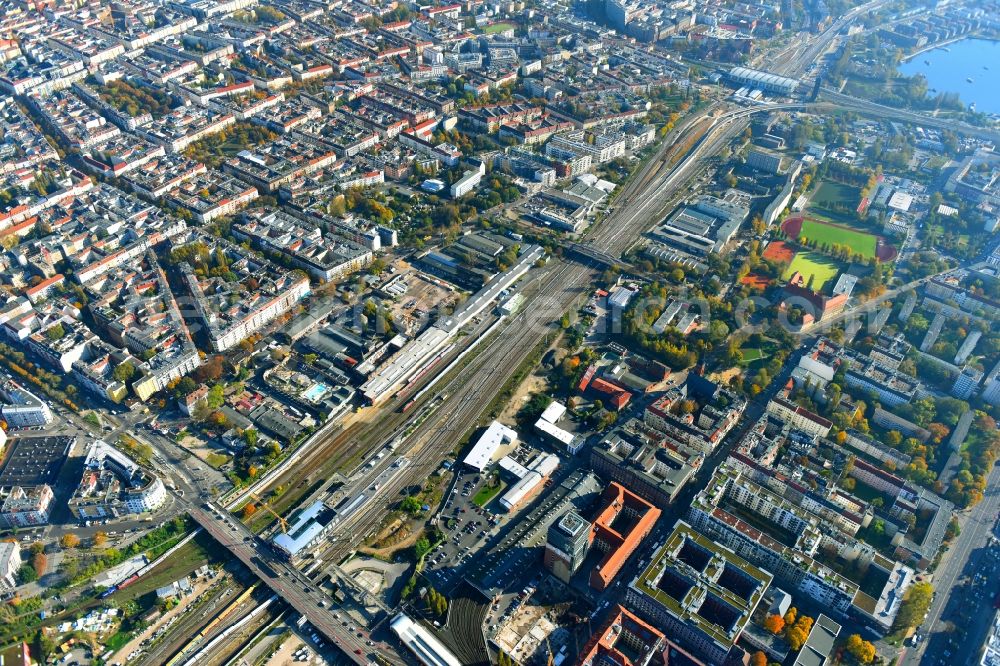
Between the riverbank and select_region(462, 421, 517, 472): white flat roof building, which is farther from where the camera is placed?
the riverbank

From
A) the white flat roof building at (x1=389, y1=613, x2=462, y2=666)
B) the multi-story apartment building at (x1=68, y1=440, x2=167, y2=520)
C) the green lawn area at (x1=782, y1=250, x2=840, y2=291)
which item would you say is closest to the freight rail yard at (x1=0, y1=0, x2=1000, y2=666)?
the white flat roof building at (x1=389, y1=613, x2=462, y2=666)

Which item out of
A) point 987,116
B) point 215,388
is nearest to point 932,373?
point 215,388

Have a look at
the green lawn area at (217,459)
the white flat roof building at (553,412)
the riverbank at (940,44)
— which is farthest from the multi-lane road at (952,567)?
the riverbank at (940,44)

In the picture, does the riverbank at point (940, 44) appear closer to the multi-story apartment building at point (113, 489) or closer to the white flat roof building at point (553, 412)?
the white flat roof building at point (553, 412)

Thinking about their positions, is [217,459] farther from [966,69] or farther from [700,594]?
[966,69]

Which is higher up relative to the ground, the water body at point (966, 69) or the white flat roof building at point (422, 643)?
the water body at point (966, 69)

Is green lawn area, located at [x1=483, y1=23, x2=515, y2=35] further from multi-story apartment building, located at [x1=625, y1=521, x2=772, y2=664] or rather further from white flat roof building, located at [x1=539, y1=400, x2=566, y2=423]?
multi-story apartment building, located at [x1=625, y1=521, x2=772, y2=664]
